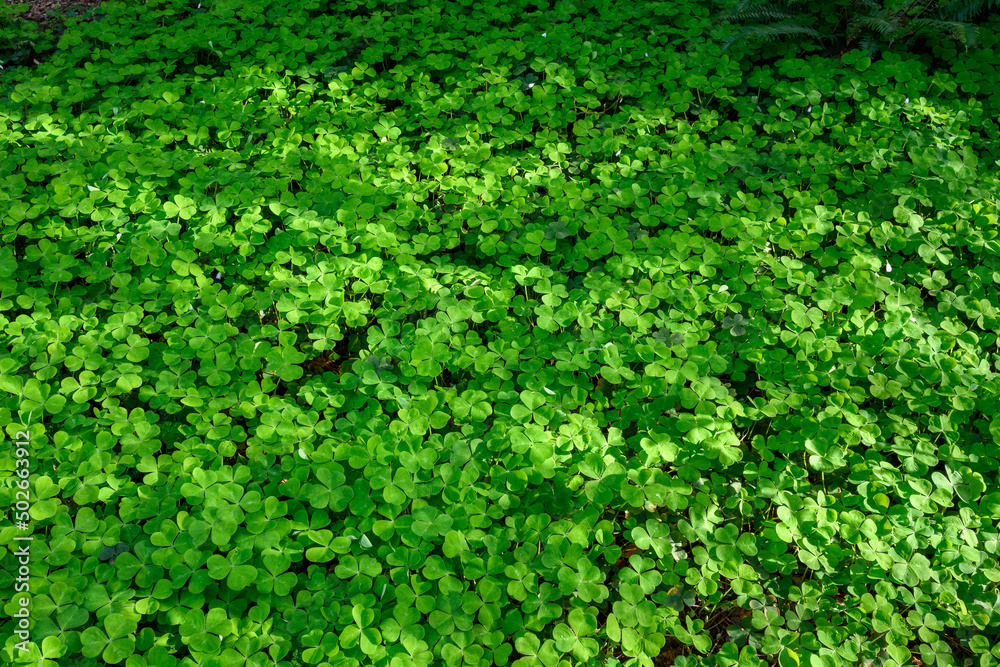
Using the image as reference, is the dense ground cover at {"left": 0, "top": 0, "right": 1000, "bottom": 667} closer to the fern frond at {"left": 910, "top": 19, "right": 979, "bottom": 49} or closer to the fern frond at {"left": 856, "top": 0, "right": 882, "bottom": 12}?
the fern frond at {"left": 910, "top": 19, "right": 979, "bottom": 49}

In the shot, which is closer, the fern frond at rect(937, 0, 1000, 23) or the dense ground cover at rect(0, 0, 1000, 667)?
the dense ground cover at rect(0, 0, 1000, 667)

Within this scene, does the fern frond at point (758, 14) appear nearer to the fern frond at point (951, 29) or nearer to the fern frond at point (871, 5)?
the fern frond at point (871, 5)

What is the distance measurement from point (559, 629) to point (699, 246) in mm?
2120

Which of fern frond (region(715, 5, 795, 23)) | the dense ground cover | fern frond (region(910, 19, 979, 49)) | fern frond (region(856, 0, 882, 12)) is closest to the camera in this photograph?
the dense ground cover

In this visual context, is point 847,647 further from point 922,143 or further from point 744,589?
point 922,143

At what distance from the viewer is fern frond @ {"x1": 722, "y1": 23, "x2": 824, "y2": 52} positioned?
14.5 ft

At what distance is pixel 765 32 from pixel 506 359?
11.4ft

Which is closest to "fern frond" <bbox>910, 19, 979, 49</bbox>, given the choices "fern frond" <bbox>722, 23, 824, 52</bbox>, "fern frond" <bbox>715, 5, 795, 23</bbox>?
"fern frond" <bbox>722, 23, 824, 52</bbox>

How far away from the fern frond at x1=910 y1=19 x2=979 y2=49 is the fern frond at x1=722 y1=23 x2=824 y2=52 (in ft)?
2.15

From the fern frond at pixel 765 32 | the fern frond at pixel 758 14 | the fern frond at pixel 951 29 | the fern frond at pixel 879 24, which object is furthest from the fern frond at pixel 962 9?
the fern frond at pixel 758 14

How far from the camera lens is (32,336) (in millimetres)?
2824

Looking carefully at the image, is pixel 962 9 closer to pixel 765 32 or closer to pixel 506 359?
pixel 765 32

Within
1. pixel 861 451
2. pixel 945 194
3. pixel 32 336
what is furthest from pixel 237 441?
pixel 945 194

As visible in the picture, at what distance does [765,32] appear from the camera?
4426 millimetres
